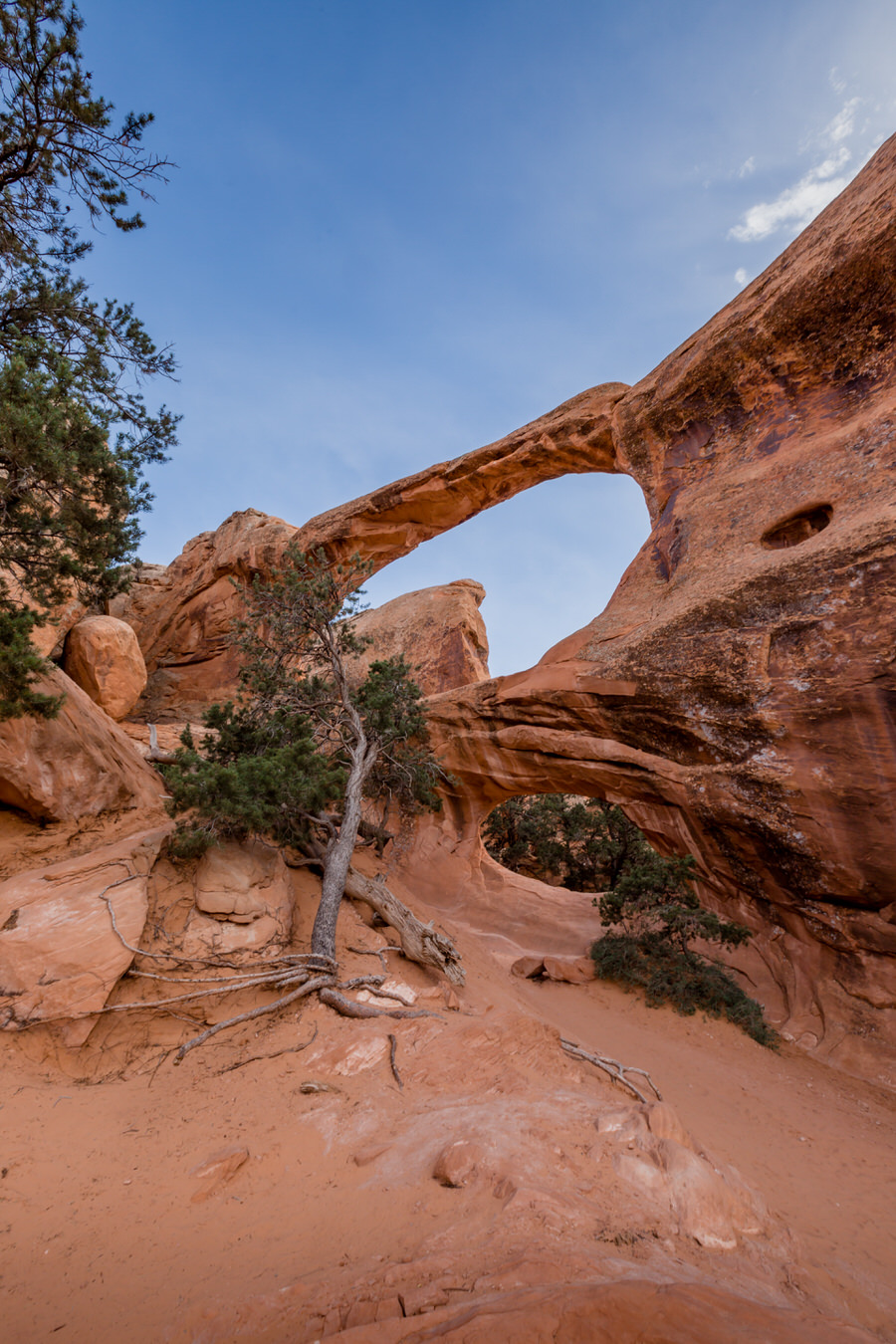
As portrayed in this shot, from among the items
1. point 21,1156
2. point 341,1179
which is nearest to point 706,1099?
point 341,1179

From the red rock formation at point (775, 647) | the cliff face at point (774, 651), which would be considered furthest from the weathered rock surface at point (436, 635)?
the red rock formation at point (775, 647)

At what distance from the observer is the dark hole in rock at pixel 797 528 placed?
9.26 meters


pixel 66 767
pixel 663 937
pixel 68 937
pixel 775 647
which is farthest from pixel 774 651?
pixel 66 767

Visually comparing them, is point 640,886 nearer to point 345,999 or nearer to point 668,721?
point 668,721

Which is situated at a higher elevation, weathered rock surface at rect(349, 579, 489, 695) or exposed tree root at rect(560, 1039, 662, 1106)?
weathered rock surface at rect(349, 579, 489, 695)

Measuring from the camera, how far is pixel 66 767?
841 cm

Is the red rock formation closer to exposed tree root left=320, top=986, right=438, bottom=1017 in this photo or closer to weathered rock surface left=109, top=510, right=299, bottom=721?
exposed tree root left=320, top=986, right=438, bottom=1017

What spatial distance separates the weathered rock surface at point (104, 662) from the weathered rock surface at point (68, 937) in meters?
9.98

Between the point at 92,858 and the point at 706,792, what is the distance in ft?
30.4

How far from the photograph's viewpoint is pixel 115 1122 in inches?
193

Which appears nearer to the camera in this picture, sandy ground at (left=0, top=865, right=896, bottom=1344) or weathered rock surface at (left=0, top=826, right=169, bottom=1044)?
sandy ground at (left=0, top=865, right=896, bottom=1344)

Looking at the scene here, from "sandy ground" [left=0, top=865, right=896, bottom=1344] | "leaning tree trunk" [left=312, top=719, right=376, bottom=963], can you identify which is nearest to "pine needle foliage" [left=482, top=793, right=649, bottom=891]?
"leaning tree trunk" [left=312, top=719, right=376, bottom=963]

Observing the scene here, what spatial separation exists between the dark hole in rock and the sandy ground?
27.3 feet

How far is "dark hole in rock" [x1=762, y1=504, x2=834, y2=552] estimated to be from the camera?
926 centimetres
